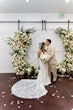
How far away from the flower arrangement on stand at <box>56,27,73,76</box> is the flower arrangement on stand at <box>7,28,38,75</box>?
98cm

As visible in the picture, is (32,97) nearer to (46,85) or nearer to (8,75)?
(46,85)

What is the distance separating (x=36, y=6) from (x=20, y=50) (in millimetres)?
1592

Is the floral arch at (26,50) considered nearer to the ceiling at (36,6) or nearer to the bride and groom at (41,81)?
the bride and groom at (41,81)

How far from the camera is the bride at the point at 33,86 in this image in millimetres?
4389

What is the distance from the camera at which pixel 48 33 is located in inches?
250

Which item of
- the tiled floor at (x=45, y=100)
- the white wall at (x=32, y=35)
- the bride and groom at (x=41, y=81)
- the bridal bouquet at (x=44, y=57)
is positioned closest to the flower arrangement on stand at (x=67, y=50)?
the white wall at (x=32, y=35)

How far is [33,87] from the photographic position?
484cm

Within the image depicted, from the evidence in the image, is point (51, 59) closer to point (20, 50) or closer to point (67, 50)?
point (67, 50)

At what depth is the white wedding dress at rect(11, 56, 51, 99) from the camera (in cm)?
438

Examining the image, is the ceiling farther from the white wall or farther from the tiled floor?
the tiled floor

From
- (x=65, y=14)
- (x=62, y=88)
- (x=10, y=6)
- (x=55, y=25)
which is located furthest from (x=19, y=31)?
(x=62, y=88)

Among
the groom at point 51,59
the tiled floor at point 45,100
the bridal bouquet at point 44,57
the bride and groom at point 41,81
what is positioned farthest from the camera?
the groom at point 51,59

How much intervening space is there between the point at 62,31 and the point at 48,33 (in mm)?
566

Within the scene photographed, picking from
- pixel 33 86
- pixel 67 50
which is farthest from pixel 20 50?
pixel 67 50
